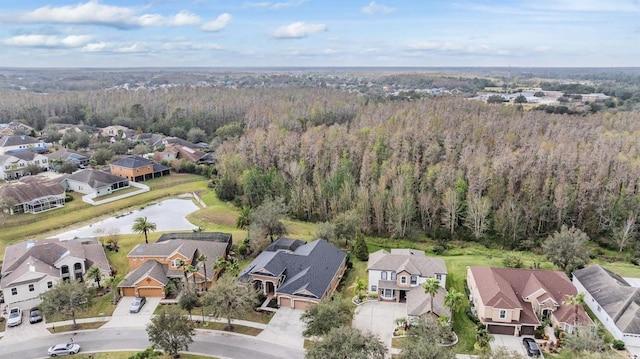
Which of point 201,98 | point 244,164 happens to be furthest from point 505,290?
point 201,98

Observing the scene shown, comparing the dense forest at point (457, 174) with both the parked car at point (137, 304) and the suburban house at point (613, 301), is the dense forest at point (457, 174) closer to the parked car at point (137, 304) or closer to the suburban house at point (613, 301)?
the suburban house at point (613, 301)

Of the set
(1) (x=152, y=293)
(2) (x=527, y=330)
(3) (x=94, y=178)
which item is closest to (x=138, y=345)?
(1) (x=152, y=293)

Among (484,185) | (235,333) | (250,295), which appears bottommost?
(235,333)

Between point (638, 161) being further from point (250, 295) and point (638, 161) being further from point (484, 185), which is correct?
point (250, 295)

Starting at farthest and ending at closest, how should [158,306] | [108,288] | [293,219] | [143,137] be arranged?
1. [143,137]
2. [293,219]
3. [108,288]
4. [158,306]

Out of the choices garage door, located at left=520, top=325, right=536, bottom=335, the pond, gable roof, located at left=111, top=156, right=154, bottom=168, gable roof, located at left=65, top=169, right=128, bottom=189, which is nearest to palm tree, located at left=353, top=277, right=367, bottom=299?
garage door, located at left=520, top=325, right=536, bottom=335

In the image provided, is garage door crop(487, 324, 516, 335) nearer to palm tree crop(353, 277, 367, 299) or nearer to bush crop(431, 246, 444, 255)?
palm tree crop(353, 277, 367, 299)
